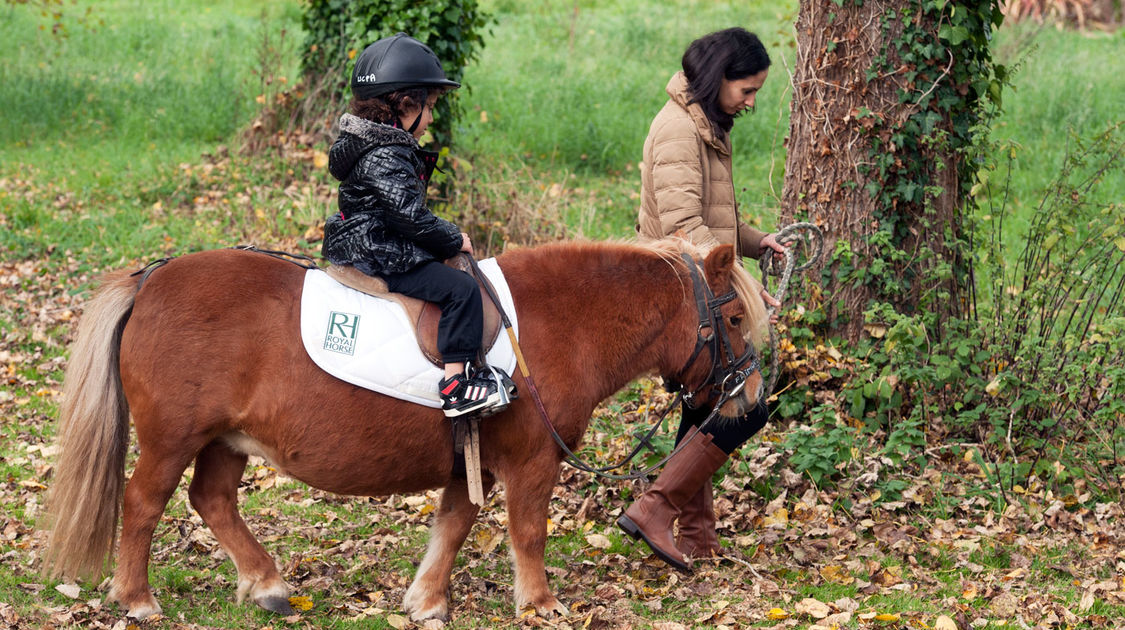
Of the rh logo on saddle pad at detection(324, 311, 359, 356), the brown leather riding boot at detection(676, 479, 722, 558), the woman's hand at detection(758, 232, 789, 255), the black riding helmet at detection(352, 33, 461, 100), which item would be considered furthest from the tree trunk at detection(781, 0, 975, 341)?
the rh logo on saddle pad at detection(324, 311, 359, 356)

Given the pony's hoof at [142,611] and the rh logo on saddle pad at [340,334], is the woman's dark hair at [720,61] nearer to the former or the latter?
the rh logo on saddle pad at [340,334]

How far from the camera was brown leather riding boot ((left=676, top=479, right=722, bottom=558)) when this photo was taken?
5.04 meters

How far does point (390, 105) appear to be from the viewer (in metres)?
4.07

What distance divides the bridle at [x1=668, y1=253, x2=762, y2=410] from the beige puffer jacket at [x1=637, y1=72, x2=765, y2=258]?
0.91 ft

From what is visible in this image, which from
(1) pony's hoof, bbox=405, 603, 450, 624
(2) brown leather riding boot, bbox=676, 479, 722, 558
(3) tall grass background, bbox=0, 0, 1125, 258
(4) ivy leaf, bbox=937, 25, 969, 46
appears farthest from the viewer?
(3) tall grass background, bbox=0, 0, 1125, 258

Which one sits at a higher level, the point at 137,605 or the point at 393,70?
the point at 393,70

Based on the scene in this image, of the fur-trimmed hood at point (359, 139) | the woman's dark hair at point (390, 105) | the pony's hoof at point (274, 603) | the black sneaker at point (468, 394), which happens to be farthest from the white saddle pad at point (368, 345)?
the pony's hoof at point (274, 603)

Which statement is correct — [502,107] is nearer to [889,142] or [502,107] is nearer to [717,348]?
[889,142]

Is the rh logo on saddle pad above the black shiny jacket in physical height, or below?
below

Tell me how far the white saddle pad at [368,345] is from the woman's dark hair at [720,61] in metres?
1.64

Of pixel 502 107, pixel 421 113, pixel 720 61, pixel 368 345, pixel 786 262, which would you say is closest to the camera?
pixel 368 345

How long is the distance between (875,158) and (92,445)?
4.58m

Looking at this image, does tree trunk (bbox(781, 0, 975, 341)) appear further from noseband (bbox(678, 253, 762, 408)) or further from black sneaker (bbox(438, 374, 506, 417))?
black sneaker (bbox(438, 374, 506, 417))

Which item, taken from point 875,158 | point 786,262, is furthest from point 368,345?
point 875,158
